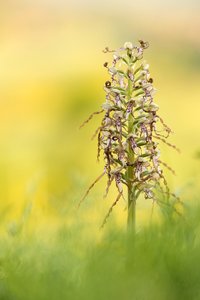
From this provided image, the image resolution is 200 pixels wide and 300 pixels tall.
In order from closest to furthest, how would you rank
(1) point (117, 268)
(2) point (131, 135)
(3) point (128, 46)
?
(1) point (117, 268)
(2) point (131, 135)
(3) point (128, 46)

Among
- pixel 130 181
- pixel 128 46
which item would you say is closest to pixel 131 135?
pixel 130 181

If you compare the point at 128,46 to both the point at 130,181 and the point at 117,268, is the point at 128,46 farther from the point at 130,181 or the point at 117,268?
the point at 117,268

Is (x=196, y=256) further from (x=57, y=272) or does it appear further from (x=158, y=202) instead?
(x=158, y=202)

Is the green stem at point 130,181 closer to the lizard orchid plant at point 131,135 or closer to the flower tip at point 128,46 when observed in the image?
the lizard orchid plant at point 131,135

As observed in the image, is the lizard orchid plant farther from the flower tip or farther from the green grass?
the green grass

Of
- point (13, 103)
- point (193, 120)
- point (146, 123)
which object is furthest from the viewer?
point (13, 103)

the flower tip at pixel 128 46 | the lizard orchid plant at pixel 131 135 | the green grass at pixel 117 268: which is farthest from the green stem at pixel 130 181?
the green grass at pixel 117 268

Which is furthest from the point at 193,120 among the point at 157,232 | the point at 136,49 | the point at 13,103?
the point at 157,232

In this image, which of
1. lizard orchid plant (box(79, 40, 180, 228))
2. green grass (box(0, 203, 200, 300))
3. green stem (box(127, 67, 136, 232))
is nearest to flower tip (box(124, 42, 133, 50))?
lizard orchid plant (box(79, 40, 180, 228))

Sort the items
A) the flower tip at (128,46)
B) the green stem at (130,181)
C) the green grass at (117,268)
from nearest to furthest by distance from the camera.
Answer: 1. the green grass at (117,268)
2. the green stem at (130,181)
3. the flower tip at (128,46)
